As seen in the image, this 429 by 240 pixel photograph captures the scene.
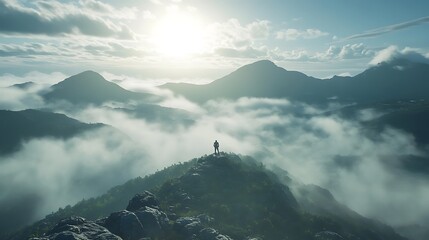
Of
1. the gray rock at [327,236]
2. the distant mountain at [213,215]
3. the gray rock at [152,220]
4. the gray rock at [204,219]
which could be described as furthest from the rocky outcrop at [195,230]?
the gray rock at [327,236]

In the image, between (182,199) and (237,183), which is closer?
(182,199)

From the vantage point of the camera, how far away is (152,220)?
9644cm

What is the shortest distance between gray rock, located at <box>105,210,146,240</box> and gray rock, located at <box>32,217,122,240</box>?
6837mm

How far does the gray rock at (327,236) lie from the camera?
436 feet

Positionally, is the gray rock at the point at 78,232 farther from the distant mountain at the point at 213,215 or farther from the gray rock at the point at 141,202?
the gray rock at the point at 141,202

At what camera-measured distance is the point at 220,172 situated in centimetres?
16138

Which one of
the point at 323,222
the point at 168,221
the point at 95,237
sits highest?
the point at 95,237

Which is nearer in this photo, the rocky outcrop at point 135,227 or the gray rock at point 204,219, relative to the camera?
the rocky outcrop at point 135,227

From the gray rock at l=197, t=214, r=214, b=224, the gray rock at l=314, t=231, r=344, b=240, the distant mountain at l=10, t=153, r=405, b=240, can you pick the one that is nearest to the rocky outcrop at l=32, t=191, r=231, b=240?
the distant mountain at l=10, t=153, r=405, b=240

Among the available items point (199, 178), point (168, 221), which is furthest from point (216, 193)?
point (168, 221)

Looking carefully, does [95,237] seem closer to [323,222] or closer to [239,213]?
[239,213]

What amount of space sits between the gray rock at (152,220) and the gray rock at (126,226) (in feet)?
9.01

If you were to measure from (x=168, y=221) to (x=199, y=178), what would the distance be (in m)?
50.7

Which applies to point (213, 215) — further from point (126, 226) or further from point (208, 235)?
point (126, 226)
